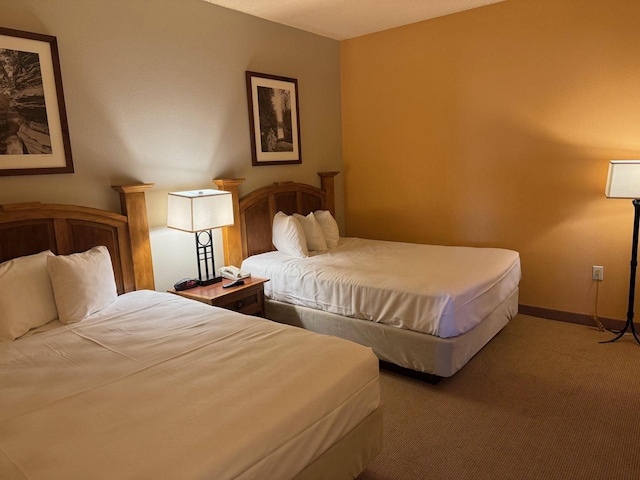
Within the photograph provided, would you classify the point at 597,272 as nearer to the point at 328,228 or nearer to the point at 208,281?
the point at 328,228

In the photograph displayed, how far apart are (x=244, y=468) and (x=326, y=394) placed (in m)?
0.42

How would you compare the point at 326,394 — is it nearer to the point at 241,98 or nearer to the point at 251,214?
the point at 251,214

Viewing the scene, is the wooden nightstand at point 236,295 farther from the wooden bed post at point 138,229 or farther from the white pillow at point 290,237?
the white pillow at point 290,237

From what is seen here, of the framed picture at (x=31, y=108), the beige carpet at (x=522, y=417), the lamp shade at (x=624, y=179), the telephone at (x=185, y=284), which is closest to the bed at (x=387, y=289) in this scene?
the beige carpet at (x=522, y=417)

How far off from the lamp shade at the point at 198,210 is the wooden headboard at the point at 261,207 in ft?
1.13

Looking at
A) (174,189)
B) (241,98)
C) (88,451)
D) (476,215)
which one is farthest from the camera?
(476,215)

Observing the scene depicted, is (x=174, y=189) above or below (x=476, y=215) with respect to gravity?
above

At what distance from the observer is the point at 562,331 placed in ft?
11.5

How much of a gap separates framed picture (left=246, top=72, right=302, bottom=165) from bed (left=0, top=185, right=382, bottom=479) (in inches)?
65.8

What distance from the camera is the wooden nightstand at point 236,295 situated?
296cm

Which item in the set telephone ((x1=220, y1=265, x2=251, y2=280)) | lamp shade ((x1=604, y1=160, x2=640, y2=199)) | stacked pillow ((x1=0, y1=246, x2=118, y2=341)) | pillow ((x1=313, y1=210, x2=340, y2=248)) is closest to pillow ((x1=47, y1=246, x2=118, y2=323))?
stacked pillow ((x1=0, y1=246, x2=118, y2=341))

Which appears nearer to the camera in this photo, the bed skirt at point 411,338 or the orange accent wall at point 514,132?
the bed skirt at point 411,338

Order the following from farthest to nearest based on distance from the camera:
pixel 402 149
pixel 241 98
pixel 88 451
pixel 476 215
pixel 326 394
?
1. pixel 402 149
2. pixel 476 215
3. pixel 241 98
4. pixel 326 394
5. pixel 88 451

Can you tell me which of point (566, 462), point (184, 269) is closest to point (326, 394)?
point (566, 462)
